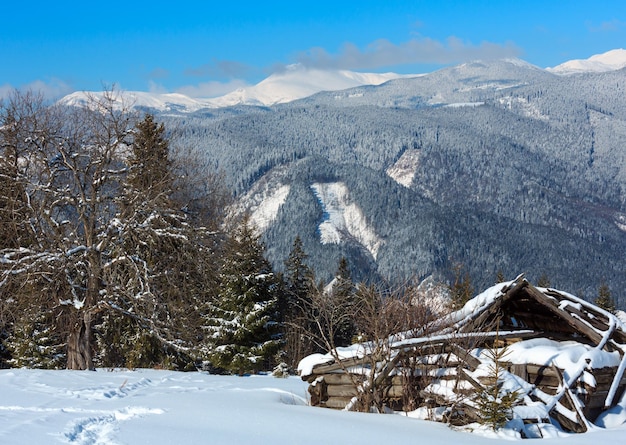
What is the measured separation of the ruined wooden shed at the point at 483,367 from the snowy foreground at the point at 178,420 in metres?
0.68

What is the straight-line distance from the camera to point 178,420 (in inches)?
351

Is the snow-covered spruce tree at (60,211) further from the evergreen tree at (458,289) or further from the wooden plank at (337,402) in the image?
the evergreen tree at (458,289)

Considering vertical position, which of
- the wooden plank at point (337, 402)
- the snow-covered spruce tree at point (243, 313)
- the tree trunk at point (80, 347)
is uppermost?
the wooden plank at point (337, 402)

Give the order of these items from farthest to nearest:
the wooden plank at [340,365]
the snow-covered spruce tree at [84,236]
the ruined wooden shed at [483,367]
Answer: the snow-covered spruce tree at [84,236], the wooden plank at [340,365], the ruined wooden shed at [483,367]

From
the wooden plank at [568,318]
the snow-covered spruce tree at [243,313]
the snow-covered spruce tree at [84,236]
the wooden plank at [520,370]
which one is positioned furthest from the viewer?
the snow-covered spruce tree at [243,313]

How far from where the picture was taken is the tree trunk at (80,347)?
18797 mm

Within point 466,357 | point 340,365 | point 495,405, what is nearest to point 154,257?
point 340,365

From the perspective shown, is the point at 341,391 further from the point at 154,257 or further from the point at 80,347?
the point at 154,257

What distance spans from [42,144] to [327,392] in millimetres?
11386

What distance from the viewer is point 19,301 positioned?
1811 cm

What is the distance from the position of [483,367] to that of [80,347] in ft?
40.9

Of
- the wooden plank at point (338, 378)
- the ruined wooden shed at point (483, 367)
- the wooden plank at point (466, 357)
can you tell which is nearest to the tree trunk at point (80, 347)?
the ruined wooden shed at point (483, 367)

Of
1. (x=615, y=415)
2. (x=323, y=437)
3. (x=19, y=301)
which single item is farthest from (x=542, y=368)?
(x=19, y=301)

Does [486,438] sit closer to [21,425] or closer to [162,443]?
[162,443]
